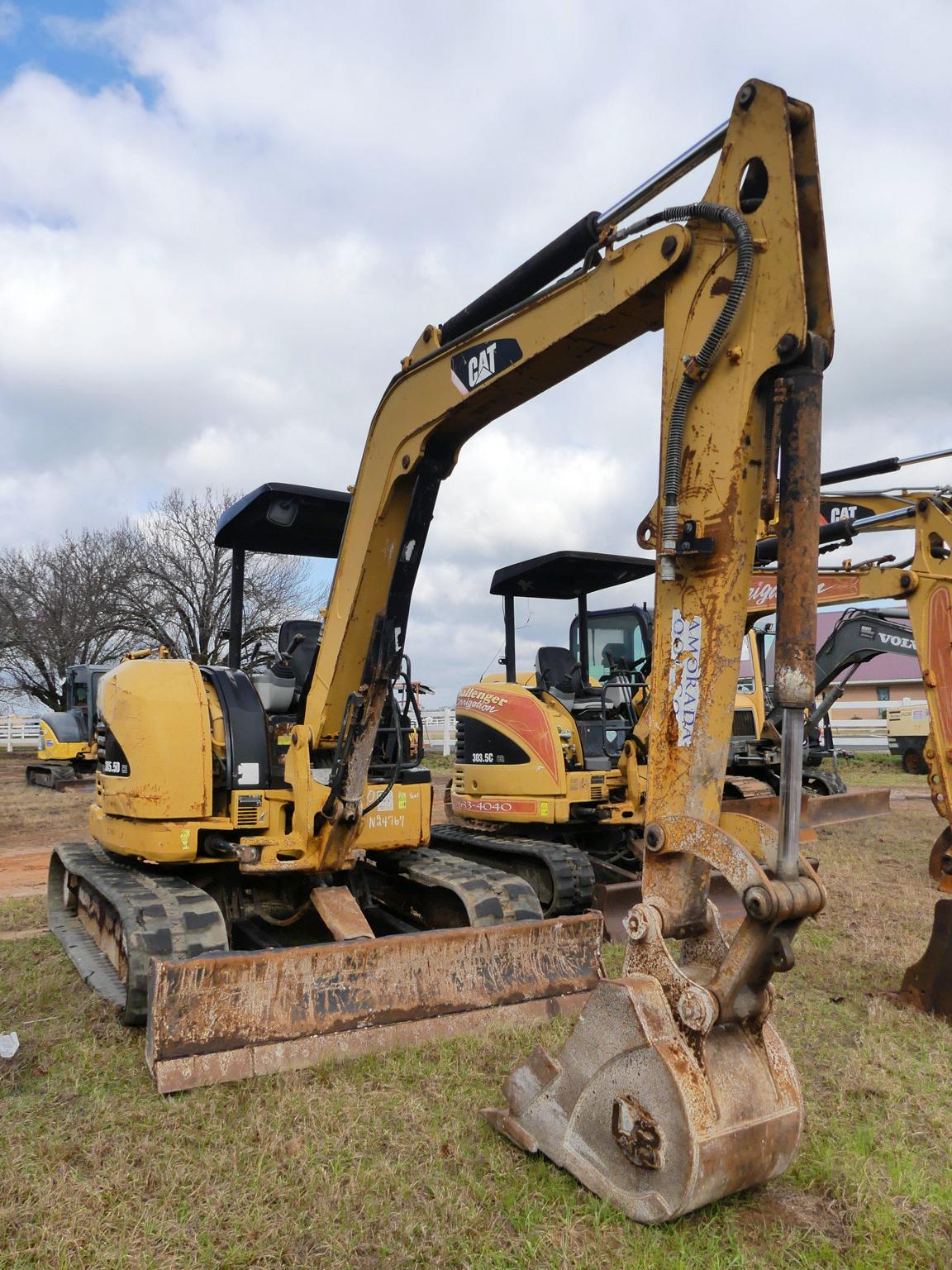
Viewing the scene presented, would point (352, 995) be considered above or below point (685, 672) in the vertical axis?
below

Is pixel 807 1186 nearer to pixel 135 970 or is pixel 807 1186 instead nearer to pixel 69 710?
pixel 135 970

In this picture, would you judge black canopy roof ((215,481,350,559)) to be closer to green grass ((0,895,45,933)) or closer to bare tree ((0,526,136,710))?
green grass ((0,895,45,933))

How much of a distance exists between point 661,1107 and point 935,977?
2946 millimetres

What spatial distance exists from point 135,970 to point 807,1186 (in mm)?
2947

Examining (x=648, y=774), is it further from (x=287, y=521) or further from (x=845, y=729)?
(x=845, y=729)

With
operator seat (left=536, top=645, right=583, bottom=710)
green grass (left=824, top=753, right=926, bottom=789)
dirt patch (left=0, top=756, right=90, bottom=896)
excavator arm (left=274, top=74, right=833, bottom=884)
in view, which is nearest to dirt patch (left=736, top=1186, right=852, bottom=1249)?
excavator arm (left=274, top=74, right=833, bottom=884)

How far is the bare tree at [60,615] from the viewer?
3097 centimetres

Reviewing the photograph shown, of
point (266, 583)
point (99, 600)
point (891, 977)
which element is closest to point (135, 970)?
point (891, 977)

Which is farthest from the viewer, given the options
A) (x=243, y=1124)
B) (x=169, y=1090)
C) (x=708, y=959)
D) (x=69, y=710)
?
(x=69, y=710)

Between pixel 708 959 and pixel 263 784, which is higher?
pixel 263 784

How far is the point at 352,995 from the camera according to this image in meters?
4.46

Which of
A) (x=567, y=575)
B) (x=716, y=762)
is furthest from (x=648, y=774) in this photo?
(x=567, y=575)

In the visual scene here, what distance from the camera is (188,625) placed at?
2988cm

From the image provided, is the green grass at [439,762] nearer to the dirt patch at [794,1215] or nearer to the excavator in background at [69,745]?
the excavator in background at [69,745]
